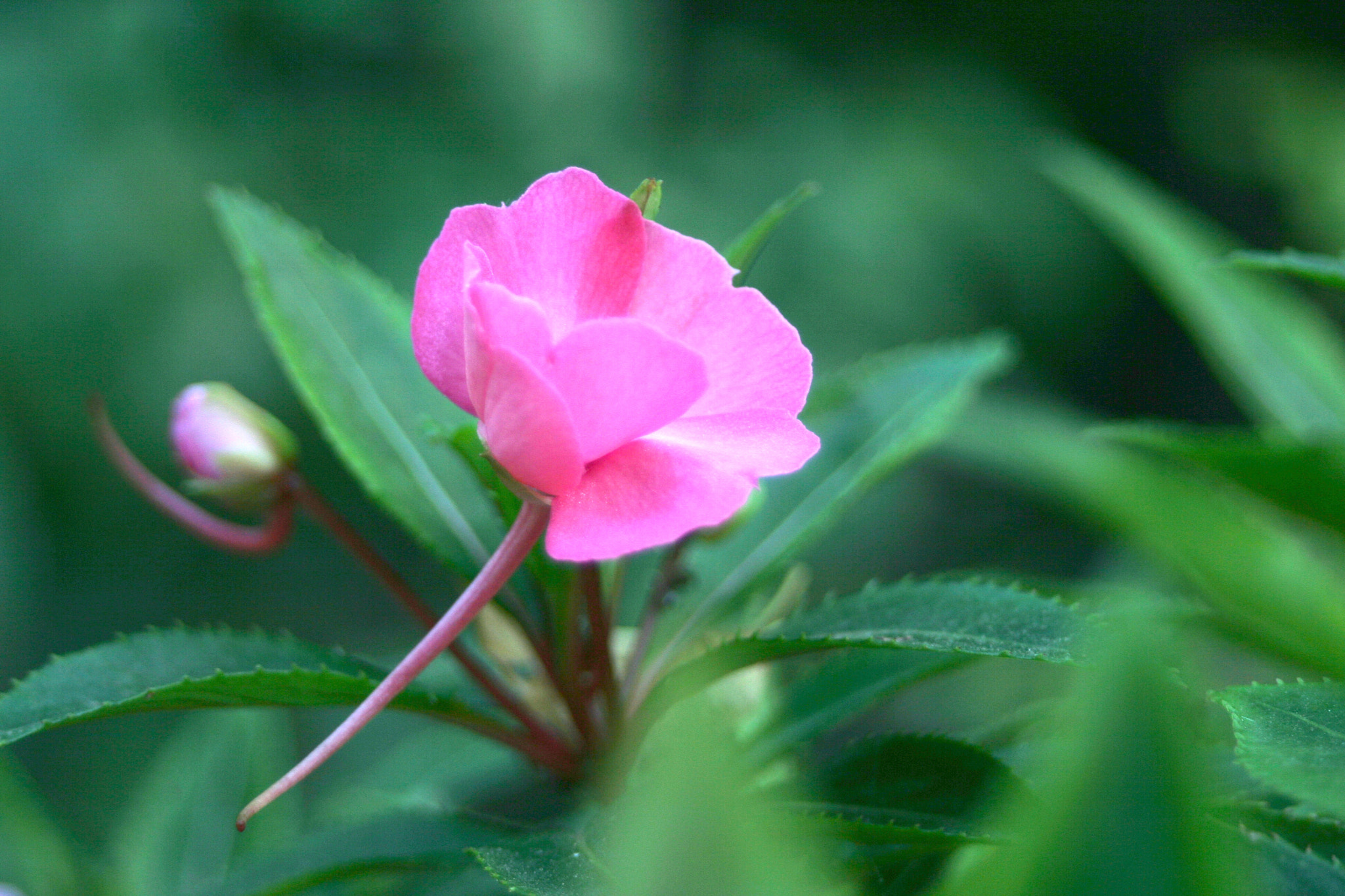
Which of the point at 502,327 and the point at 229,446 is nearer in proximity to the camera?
the point at 502,327

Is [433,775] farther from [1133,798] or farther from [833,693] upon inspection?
[1133,798]

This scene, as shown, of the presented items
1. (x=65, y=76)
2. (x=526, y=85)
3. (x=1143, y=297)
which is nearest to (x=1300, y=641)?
(x=526, y=85)

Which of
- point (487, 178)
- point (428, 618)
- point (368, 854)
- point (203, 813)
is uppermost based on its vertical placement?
point (487, 178)

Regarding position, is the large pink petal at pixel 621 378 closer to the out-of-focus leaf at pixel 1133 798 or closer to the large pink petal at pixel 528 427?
the large pink petal at pixel 528 427

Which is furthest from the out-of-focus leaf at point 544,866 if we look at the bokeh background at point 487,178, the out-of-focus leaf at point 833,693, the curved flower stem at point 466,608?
the bokeh background at point 487,178

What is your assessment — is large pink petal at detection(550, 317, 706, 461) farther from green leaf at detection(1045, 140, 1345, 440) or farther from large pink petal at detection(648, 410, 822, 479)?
green leaf at detection(1045, 140, 1345, 440)

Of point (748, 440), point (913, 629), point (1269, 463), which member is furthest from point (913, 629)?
point (1269, 463)

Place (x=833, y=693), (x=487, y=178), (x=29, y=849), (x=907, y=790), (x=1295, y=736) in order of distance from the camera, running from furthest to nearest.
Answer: (x=487, y=178), (x=29, y=849), (x=833, y=693), (x=907, y=790), (x=1295, y=736)

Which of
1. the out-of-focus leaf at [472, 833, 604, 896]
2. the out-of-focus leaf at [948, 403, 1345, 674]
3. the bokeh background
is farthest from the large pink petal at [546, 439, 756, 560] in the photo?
the bokeh background
